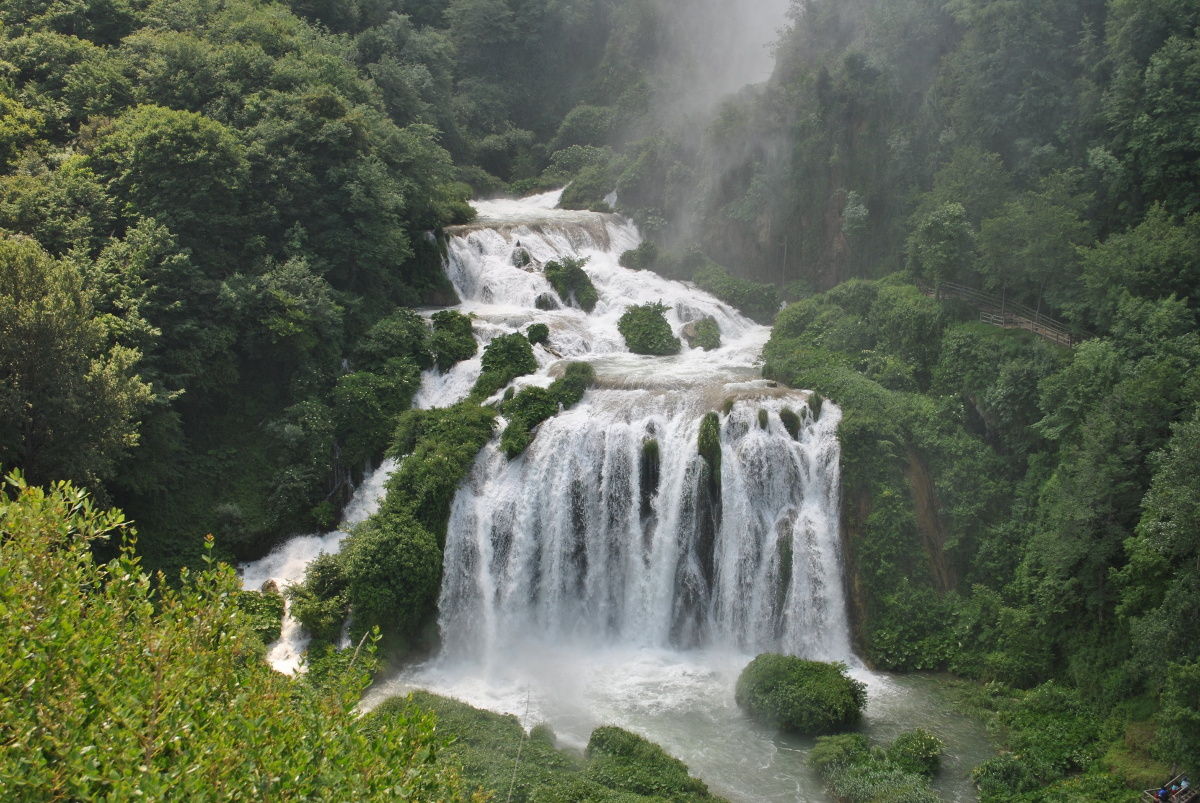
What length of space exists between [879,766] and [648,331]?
62.5 feet

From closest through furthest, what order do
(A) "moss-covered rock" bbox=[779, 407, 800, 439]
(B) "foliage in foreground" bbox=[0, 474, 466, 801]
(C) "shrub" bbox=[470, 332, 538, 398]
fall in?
(B) "foliage in foreground" bbox=[0, 474, 466, 801], (A) "moss-covered rock" bbox=[779, 407, 800, 439], (C) "shrub" bbox=[470, 332, 538, 398]

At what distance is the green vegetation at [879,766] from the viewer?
54.9ft

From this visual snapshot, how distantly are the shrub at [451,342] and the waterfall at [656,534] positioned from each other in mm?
6269

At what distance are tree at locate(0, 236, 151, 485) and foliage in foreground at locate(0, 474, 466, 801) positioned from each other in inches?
556

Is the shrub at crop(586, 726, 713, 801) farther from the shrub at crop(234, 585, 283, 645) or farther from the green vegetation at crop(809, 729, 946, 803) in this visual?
the shrub at crop(234, 585, 283, 645)

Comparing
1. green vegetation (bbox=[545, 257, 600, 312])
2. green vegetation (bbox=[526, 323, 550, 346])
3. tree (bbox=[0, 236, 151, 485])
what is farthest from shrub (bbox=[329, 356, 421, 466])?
green vegetation (bbox=[545, 257, 600, 312])

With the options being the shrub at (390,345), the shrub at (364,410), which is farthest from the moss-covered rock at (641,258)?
the shrub at (364,410)

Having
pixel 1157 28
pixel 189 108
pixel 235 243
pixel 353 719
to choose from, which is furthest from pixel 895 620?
pixel 189 108

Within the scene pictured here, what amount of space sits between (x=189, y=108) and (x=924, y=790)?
109 feet

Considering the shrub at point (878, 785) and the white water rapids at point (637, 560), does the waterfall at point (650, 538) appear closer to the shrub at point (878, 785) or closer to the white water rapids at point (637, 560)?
the white water rapids at point (637, 560)

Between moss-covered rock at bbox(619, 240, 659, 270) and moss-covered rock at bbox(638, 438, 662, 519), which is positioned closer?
moss-covered rock at bbox(638, 438, 662, 519)

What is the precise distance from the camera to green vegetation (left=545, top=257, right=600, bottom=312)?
119 ft

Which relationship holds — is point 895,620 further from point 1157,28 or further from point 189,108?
point 189,108

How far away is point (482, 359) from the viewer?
30.1 meters
